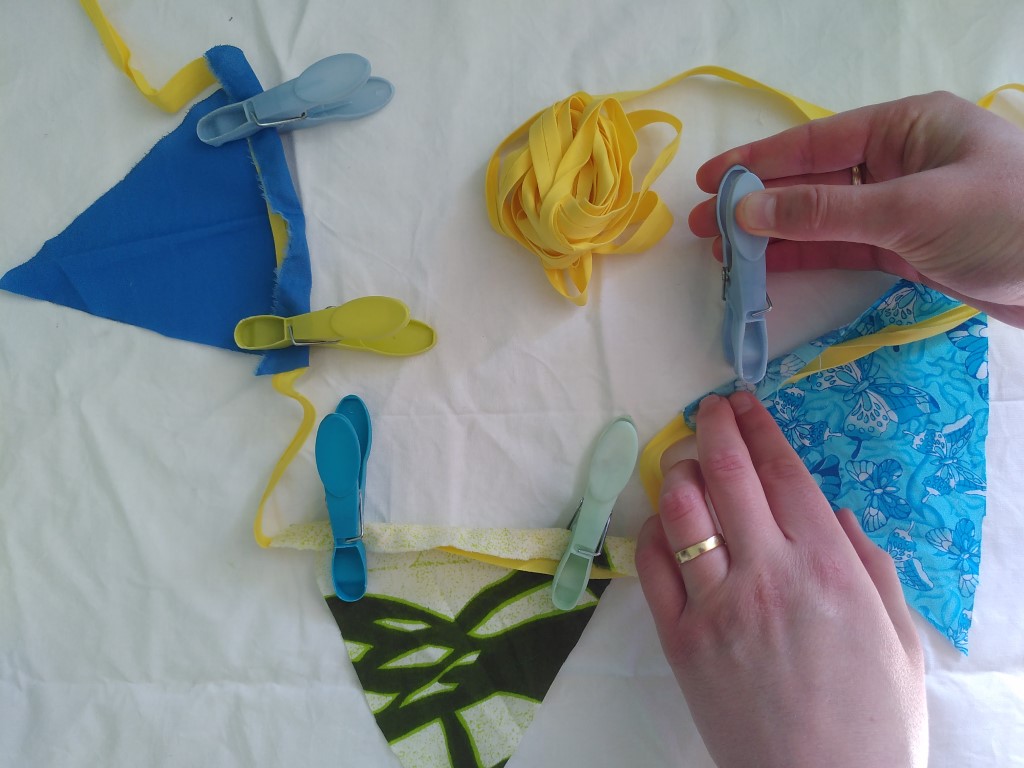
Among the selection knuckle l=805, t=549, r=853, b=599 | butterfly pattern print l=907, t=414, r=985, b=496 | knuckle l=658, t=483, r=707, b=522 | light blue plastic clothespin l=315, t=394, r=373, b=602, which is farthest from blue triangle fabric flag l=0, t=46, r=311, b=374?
butterfly pattern print l=907, t=414, r=985, b=496

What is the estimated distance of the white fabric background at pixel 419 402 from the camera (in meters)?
0.77

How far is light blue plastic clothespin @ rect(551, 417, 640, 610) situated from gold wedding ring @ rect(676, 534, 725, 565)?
100mm

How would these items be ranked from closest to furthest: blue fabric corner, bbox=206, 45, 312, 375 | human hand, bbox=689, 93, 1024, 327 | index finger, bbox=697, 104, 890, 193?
human hand, bbox=689, 93, 1024, 327 → index finger, bbox=697, 104, 890, 193 → blue fabric corner, bbox=206, 45, 312, 375

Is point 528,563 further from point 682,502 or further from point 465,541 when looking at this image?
point 682,502

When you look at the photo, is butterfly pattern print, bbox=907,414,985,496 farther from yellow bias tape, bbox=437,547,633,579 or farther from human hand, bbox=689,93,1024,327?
yellow bias tape, bbox=437,547,633,579

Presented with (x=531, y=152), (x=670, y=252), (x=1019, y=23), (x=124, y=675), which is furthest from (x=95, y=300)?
(x=1019, y=23)

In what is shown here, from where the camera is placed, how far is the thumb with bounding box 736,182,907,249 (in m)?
0.60

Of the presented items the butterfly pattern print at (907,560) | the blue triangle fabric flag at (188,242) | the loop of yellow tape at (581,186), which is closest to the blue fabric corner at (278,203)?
the blue triangle fabric flag at (188,242)

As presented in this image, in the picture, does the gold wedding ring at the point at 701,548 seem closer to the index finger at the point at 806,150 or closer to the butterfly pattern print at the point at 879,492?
the butterfly pattern print at the point at 879,492

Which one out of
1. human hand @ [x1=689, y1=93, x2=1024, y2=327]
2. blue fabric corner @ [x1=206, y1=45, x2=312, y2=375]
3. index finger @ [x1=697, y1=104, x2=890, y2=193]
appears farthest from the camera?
blue fabric corner @ [x1=206, y1=45, x2=312, y2=375]

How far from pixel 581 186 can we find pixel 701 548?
0.40 metres

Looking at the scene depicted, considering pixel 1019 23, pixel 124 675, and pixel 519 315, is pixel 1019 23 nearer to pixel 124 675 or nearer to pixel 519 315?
pixel 519 315

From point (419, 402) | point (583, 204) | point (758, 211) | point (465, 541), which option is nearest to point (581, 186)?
point (583, 204)

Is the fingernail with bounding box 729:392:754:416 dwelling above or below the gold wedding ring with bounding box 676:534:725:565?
above
